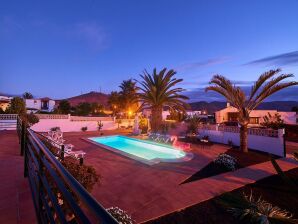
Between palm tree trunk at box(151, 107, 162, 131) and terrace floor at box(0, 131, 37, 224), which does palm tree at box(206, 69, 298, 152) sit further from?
terrace floor at box(0, 131, 37, 224)

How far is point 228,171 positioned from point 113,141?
450 inches

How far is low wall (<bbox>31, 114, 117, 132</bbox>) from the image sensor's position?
19422mm

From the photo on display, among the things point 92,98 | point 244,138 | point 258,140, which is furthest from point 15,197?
point 92,98

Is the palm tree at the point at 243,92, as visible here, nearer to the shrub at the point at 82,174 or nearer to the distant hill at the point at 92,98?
the shrub at the point at 82,174

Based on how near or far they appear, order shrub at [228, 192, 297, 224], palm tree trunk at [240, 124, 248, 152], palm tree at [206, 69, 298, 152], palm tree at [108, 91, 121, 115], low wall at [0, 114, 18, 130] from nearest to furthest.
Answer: shrub at [228, 192, 297, 224] → palm tree at [206, 69, 298, 152] → palm tree trunk at [240, 124, 248, 152] → low wall at [0, 114, 18, 130] → palm tree at [108, 91, 121, 115]

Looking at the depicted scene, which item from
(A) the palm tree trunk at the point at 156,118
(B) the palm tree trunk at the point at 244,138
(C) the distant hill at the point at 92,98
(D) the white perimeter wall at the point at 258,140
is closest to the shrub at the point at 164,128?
(A) the palm tree trunk at the point at 156,118

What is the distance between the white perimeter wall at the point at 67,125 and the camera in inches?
760

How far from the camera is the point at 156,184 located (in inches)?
254

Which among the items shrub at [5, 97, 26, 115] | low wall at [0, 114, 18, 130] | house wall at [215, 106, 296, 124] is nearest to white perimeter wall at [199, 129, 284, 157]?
shrub at [5, 97, 26, 115]

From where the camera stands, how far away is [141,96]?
1844 cm

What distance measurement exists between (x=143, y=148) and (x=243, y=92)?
7593 mm

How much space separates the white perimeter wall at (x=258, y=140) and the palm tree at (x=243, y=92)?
5.20 ft

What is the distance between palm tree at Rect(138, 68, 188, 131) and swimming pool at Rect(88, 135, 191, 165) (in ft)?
11.1

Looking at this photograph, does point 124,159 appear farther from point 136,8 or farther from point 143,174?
point 136,8
